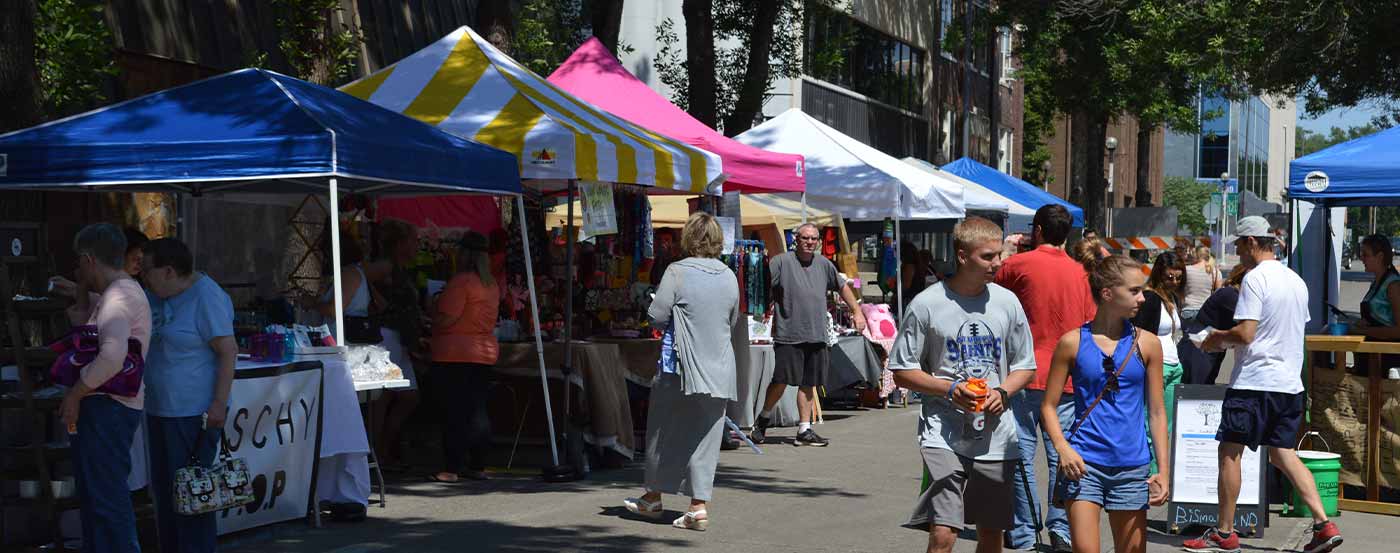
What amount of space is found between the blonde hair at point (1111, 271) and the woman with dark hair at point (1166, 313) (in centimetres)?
47

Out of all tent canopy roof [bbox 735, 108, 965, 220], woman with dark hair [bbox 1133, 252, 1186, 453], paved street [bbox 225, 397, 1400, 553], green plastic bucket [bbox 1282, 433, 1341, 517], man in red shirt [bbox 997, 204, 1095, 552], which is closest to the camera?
woman with dark hair [bbox 1133, 252, 1186, 453]

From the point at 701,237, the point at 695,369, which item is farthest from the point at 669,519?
the point at 701,237

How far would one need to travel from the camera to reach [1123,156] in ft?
263

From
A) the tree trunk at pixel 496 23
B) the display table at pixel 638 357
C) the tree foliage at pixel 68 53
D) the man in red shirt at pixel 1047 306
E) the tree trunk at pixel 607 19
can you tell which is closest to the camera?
the man in red shirt at pixel 1047 306

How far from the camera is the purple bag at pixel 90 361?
712 cm

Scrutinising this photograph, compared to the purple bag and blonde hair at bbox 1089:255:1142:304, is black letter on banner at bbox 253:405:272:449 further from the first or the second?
blonde hair at bbox 1089:255:1142:304

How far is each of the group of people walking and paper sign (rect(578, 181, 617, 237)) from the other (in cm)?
222

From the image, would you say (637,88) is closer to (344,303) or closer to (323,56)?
(323,56)

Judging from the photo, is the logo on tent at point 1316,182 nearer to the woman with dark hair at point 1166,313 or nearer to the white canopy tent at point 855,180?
the woman with dark hair at point 1166,313

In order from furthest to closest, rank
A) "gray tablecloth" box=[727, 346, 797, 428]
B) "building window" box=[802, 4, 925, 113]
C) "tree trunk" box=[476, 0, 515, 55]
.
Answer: "building window" box=[802, 4, 925, 113] < "tree trunk" box=[476, 0, 515, 55] < "gray tablecloth" box=[727, 346, 797, 428]

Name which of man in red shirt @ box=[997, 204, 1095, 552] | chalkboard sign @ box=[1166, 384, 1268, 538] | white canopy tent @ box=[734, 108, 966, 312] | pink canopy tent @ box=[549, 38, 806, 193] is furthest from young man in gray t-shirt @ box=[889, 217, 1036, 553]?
white canopy tent @ box=[734, 108, 966, 312]

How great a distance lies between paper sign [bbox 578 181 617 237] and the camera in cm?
1166

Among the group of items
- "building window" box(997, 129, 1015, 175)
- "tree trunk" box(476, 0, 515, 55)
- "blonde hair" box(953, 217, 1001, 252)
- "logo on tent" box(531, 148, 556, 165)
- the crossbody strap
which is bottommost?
the crossbody strap

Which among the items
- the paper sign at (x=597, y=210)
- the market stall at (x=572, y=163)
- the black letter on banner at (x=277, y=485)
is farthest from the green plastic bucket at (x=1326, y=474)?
the black letter on banner at (x=277, y=485)
